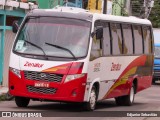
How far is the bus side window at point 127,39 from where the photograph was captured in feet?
64.7

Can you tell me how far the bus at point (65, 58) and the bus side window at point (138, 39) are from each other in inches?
76.3

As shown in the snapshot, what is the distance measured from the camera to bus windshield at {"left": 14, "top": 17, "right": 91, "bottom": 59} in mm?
16406

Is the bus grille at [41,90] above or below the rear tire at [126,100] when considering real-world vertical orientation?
above

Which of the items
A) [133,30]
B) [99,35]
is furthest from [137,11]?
[99,35]

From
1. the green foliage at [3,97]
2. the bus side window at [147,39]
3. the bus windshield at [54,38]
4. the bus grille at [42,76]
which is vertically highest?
the bus windshield at [54,38]

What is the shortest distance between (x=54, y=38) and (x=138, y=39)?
5220 millimetres

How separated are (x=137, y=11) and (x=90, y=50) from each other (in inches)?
1701

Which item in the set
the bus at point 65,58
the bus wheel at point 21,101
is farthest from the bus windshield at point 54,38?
the bus wheel at point 21,101

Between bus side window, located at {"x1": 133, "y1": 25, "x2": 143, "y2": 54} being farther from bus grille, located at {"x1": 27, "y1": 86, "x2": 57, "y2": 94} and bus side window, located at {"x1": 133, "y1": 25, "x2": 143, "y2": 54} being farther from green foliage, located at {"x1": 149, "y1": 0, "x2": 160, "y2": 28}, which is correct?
green foliage, located at {"x1": 149, "y1": 0, "x2": 160, "y2": 28}

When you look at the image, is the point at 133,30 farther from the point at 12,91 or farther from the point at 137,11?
the point at 137,11

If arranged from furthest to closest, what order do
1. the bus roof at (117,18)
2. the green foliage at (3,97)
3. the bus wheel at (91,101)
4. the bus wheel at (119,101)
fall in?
1. the bus wheel at (119,101)
2. the green foliage at (3,97)
3. the bus roof at (117,18)
4. the bus wheel at (91,101)

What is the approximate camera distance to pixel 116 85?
19.1 m

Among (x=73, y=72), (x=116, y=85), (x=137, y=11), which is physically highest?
(x=73, y=72)

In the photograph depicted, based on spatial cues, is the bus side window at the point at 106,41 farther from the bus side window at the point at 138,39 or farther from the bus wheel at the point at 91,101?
Result: the bus side window at the point at 138,39
